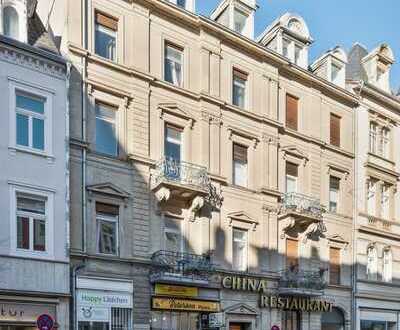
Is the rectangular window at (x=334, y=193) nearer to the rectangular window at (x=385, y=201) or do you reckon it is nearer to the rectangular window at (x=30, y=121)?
the rectangular window at (x=385, y=201)

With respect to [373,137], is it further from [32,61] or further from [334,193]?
[32,61]

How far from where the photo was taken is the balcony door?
2116cm

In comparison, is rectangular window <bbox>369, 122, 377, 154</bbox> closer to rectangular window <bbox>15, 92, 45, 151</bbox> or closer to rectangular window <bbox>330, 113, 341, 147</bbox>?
rectangular window <bbox>330, 113, 341, 147</bbox>

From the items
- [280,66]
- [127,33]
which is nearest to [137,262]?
[127,33]

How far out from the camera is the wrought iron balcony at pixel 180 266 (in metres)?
20.5

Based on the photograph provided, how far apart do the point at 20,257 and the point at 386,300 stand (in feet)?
63.8

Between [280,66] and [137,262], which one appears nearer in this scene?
[137,262]

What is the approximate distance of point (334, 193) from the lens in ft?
93.7

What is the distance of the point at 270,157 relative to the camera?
82.9 ft

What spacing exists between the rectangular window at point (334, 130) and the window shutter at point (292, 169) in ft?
9.94

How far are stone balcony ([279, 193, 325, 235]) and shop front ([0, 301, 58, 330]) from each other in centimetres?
1116

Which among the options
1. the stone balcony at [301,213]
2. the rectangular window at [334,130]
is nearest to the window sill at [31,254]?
the stone balcony at [301,213]

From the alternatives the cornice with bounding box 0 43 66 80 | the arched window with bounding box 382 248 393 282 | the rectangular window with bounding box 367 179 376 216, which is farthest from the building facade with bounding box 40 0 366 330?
the arched window with bounding box 382 248 393 282

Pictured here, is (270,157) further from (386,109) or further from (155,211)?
(386,109)
